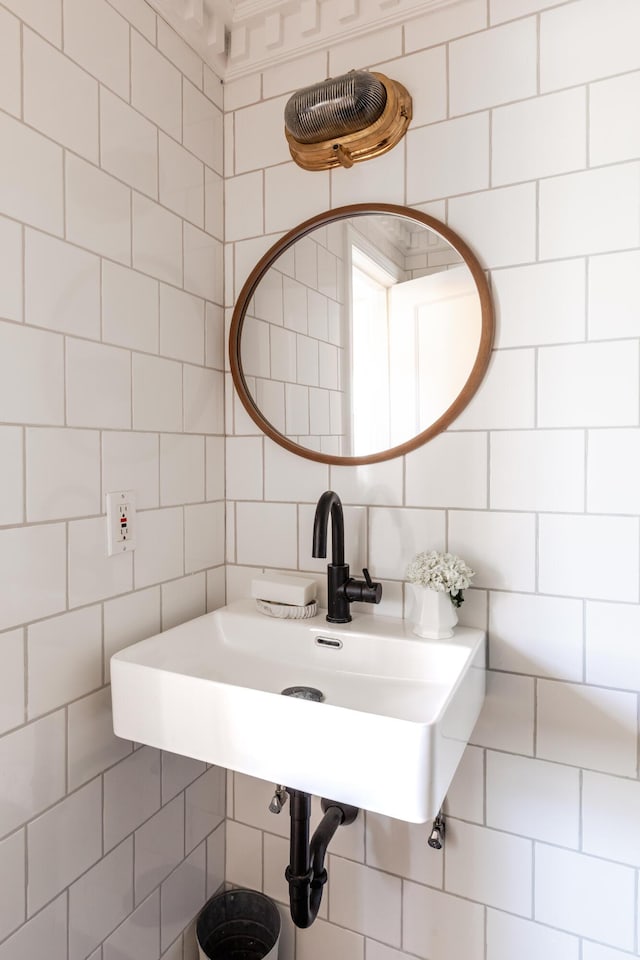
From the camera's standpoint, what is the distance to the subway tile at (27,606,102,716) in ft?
3.12

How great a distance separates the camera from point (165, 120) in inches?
48.5

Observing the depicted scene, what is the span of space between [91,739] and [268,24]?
157cm

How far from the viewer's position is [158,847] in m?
1.23

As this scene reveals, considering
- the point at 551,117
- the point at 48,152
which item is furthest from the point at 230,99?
the point at 551,117

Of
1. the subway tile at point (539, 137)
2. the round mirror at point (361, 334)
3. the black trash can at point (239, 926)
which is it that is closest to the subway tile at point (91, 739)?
the black trash can at point (239, 926)

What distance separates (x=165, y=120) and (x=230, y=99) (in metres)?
0.27

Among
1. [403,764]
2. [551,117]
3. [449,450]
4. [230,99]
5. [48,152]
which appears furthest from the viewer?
[230,99]

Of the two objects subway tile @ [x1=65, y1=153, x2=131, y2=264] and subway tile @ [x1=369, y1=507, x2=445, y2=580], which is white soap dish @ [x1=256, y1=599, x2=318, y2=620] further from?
subway tile @ [x1=65, y1=153, x2=131, y2=264]

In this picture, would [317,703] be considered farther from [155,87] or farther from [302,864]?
[155,87]

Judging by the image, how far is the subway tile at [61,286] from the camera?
3.07 feet

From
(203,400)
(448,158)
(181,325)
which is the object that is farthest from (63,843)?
(448,158)

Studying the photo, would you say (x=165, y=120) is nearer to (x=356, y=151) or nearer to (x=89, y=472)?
(x=356, y=151)

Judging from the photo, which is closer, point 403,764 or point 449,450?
point 403,764

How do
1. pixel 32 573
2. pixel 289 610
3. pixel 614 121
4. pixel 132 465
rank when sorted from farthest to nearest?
pixel 289 610 → pixel 132 465 → pixel 614 121 → pixel 32 573
